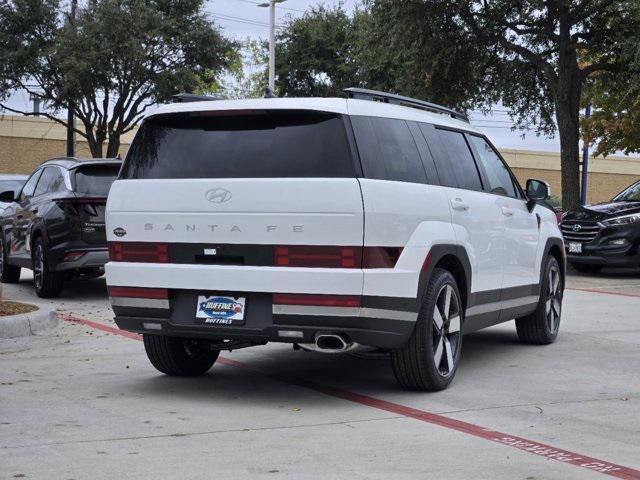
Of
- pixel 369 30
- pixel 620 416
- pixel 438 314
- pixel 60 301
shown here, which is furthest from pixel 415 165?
pixel 369 30

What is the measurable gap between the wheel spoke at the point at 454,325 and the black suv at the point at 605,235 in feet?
38.0

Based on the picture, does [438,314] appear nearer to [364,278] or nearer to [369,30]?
[364,278]

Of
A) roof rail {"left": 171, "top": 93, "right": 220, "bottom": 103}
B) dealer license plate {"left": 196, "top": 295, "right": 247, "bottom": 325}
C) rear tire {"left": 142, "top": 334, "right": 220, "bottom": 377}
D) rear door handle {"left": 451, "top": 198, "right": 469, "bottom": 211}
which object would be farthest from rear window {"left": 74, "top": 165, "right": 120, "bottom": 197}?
dealer license plate {"left": 196, "top": 295, "right": 247, "bottom": 325}

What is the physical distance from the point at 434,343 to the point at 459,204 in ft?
3.53

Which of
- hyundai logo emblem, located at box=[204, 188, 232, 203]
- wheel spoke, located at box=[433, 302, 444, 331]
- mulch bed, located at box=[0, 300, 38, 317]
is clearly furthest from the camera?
mulch bed, located at box=[0, 300, 38, 317]

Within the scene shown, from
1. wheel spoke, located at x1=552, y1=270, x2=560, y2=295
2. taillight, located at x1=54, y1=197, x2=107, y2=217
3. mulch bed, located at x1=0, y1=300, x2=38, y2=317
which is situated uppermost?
taillight, located at x1=54, y1=197, x2=107, y2=217

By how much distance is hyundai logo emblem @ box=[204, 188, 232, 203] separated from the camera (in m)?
6.87

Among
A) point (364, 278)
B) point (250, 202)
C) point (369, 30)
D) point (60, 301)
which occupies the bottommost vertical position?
point (60, 301)

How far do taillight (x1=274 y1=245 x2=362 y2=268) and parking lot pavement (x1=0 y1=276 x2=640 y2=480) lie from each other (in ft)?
3.09

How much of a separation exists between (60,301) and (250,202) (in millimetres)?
7628

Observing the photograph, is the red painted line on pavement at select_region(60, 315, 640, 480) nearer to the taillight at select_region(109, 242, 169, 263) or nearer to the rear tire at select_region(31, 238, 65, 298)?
the taillight at select_region(109, 242, 169, 263)

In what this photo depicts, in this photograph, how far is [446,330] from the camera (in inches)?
295

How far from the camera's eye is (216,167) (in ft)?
23.1

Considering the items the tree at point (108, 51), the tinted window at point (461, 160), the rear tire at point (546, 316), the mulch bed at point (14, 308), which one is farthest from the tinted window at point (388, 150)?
the tree at point (108, 51)
